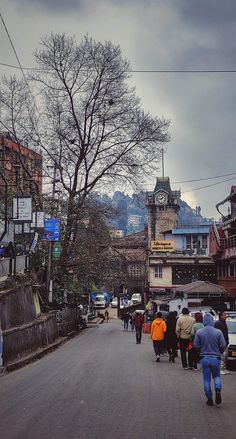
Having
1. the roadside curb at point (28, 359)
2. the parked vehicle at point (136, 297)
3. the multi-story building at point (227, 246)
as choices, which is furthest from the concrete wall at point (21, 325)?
the parked vehicle at point (136, 297)

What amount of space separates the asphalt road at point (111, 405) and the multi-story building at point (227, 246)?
3248cm

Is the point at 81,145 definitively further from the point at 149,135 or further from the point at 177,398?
the point at 177,398

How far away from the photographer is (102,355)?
22.0 meters

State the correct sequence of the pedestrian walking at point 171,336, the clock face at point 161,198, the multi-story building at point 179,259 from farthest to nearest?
the clock face at point 161,198 < the multi-story building at point 179,259 < the pedestrian walking at point 171,336

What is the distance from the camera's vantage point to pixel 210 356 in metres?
10.5

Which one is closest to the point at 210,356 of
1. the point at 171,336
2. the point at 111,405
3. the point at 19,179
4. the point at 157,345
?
the point at 111,405

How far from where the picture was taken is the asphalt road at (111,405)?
8078 millimetres

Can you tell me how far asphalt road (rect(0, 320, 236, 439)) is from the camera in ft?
26.5

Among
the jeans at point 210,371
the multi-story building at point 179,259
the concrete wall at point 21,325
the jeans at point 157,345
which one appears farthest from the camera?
the multi-story building at point 179,259

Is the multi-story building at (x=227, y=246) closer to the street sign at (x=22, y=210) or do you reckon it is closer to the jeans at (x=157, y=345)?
the street sign at (x=22, y=210)

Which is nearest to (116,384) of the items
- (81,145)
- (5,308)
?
(5,308)

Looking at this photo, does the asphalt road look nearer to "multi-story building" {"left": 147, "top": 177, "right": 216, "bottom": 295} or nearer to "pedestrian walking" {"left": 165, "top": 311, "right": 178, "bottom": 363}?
"pedestrian walking" {"left": 165, "top": 311, "right": 178, "bottom": 363}

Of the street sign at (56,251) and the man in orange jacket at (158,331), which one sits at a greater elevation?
the street sign at (56,251)

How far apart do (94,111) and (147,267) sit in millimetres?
38743
